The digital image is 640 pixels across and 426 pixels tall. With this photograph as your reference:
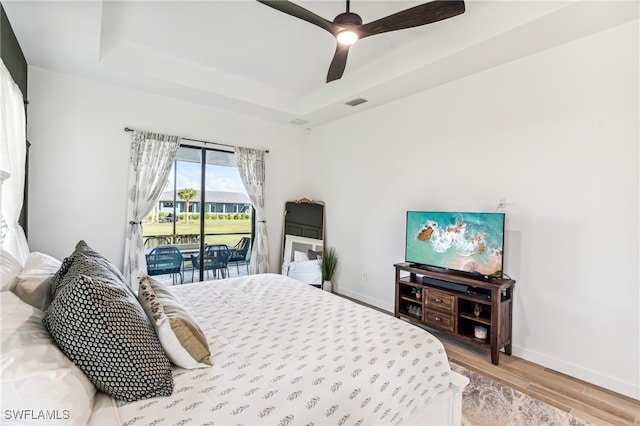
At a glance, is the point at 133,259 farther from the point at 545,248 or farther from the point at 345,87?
the point at 545,248

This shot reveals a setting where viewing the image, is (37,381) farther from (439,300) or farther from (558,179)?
(558,179)

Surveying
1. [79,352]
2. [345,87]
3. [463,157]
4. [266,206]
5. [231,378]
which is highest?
[345,87]

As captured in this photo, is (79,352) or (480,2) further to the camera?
(480,2)

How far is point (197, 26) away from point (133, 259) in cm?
273

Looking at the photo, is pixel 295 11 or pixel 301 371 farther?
pixel 295 11

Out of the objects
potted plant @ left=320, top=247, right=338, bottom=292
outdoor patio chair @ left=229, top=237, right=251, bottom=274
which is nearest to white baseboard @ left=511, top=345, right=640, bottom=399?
potted plant @ left=320, top=247, right=338, bottom=292

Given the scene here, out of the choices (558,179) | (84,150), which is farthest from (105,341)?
(84,150)

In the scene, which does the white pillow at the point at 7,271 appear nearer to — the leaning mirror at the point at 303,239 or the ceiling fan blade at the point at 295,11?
the ceiling fan blade at the point at 295,11

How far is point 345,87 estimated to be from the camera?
392 cm

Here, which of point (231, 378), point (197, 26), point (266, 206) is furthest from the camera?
point (266, 206)

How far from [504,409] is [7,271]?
114 inches

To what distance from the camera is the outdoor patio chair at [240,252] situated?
15.7ft

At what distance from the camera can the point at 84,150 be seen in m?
3.53

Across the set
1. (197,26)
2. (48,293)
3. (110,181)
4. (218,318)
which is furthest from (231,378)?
(110,181)
